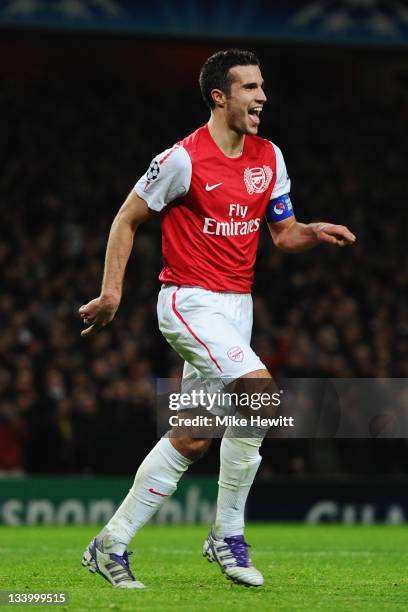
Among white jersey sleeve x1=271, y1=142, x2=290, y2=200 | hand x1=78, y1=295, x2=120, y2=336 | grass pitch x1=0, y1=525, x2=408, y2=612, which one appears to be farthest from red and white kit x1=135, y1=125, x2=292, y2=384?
grass pitch x1=0, y1=525, x2=408, y2=612

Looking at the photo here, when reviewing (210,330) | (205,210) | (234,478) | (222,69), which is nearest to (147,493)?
(234,478)

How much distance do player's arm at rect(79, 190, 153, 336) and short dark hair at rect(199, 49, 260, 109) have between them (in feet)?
2.29

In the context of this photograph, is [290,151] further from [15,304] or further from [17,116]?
[15,304]

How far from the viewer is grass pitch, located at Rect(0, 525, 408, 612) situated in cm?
540

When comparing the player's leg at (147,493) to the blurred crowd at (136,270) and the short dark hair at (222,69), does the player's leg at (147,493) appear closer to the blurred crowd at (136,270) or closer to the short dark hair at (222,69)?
the short dark hair at (222,69)

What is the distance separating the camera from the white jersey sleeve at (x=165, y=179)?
20.2 ft

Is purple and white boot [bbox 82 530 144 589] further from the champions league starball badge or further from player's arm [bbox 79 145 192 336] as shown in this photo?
the champions league starball badge

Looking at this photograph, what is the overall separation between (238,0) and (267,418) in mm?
11323

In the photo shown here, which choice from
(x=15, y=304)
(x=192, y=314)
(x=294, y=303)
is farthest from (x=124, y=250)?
(x=294, y=303)

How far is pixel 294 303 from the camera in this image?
61.9 ft

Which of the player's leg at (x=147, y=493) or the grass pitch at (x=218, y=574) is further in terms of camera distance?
the player's leg at (x=147, y=493)

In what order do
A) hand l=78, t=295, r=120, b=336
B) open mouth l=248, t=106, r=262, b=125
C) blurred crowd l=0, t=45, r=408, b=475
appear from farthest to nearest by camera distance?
1. blurred crowd l=0, t=45, r=408, b=475
2. open mouth l=248, t=106, r=262, b=125
3. hand l=78, t=295, r=120, b=336

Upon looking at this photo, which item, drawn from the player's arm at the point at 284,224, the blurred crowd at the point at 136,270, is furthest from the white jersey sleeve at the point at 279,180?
the blurred crowd at the point at 136,270

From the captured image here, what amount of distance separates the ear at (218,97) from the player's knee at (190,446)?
66.5 inches
